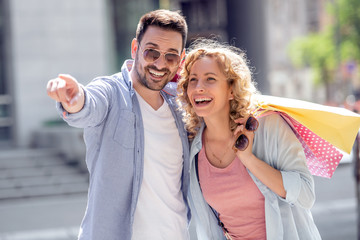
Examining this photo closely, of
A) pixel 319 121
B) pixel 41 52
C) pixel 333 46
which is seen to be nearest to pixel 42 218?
pixel 41 52

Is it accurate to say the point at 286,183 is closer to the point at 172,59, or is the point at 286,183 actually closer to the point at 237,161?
the point at 237,161

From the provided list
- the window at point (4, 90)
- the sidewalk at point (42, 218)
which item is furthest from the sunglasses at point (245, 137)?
the window at point (4, 90)

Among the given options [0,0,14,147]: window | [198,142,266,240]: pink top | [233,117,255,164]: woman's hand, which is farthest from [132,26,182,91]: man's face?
[0,0,14,147]: window

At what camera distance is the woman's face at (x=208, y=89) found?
3.09 m

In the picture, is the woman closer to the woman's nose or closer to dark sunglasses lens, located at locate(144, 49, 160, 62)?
the woman's nose

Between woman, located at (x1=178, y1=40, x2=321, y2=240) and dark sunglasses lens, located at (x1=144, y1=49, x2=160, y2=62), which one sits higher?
dark sunglasses lens, located at (x1=144, y1=49, x2=160, y2=62)

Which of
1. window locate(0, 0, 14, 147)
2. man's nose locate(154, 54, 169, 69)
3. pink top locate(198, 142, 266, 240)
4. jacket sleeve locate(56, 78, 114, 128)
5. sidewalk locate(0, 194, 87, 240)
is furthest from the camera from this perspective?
window locate(0, 0, 14, 147)

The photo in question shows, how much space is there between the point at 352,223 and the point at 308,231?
5.96 metres

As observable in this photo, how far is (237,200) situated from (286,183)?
0.30 m

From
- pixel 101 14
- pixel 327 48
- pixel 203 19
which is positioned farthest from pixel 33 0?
pixel 327 48

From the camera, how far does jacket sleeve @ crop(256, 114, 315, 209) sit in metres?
2.90

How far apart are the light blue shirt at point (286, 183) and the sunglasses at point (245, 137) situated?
0.30ft

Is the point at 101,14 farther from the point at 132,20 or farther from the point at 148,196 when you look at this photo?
the point at 148,196

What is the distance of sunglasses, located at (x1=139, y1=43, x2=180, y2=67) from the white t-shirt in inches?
8.9
